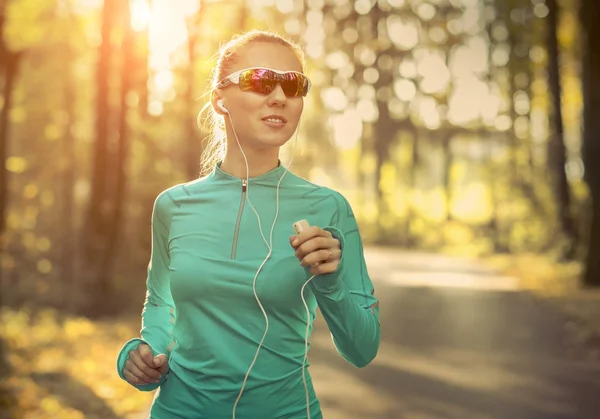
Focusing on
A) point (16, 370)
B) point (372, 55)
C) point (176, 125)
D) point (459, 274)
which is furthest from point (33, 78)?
point (372, 55)

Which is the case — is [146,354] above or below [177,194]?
below

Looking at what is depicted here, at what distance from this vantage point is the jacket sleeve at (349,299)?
271 centimetres

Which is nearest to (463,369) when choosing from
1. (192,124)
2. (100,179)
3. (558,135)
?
(100,179)

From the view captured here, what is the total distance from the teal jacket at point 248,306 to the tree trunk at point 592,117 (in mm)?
19427

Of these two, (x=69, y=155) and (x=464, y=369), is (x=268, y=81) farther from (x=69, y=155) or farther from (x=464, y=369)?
(x=69, y=155)

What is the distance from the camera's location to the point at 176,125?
32.1 m

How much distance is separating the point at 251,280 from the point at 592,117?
20.2 metres

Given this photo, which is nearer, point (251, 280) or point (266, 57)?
point (251, 280)

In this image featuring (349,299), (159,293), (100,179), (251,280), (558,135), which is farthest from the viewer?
(558,135)

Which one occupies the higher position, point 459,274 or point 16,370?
point 16,370

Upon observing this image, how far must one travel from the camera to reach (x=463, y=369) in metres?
12.1

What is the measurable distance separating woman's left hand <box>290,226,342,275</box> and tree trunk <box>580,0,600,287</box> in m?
19.8

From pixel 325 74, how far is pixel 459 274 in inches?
497

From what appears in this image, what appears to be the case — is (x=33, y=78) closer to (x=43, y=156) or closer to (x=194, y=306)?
(x=43, y=156)
